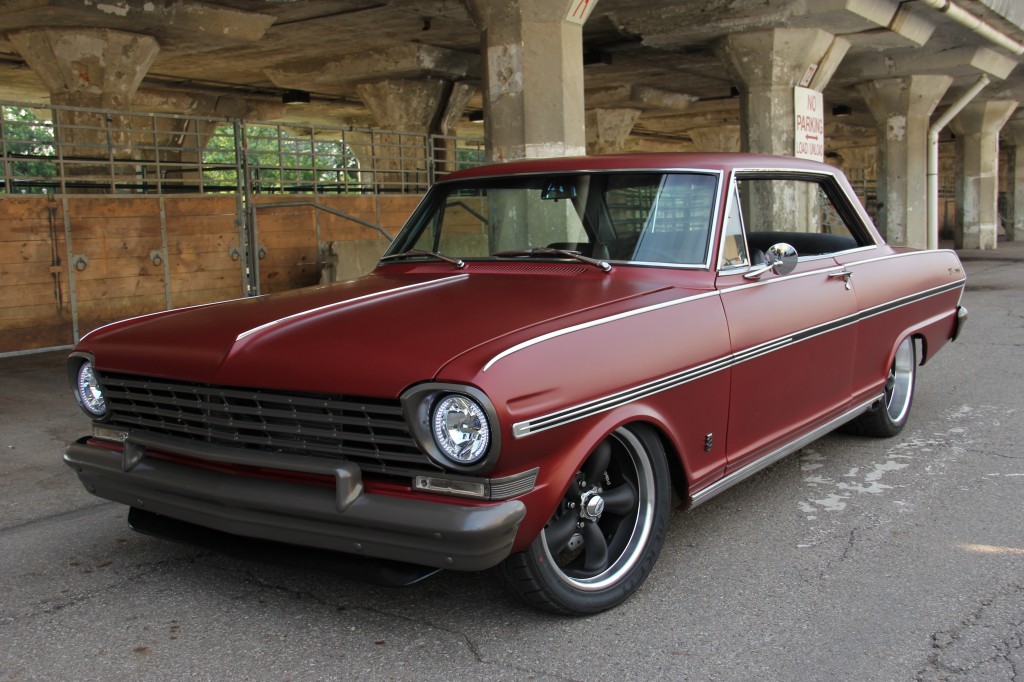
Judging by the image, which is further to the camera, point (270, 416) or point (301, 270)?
point (301, 270)

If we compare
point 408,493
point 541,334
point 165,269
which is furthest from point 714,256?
point 165,269

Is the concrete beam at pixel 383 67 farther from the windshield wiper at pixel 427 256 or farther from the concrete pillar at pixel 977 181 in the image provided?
the concrete pillar at pixel 977 181

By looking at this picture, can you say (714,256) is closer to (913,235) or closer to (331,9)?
(331,9)

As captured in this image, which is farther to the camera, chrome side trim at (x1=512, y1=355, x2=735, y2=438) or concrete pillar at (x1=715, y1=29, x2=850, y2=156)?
concrete pillar at (x1=715, y1=29, x2=850, y2=156)

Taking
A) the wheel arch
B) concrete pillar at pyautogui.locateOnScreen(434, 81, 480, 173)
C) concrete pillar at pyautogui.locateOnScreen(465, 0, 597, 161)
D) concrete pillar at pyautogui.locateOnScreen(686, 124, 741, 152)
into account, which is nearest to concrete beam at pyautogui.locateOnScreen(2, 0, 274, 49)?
concrete pillar at pyautogui.locateOnScreen(465, 0, 597, 161)

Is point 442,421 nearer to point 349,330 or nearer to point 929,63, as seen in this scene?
point 349,330

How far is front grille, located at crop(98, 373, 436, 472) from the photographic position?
283 cm

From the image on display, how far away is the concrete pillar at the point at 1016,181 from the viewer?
1240 inches

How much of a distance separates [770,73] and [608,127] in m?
11.7

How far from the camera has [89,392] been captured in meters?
3.59

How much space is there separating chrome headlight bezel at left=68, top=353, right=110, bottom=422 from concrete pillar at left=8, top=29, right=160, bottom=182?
34.3 ft

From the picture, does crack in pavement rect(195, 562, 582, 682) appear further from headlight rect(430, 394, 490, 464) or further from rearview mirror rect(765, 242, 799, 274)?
rearview mirror rect(765, 242, 799, 274)

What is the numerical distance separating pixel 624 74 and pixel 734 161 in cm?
1650

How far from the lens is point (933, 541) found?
3.77m
